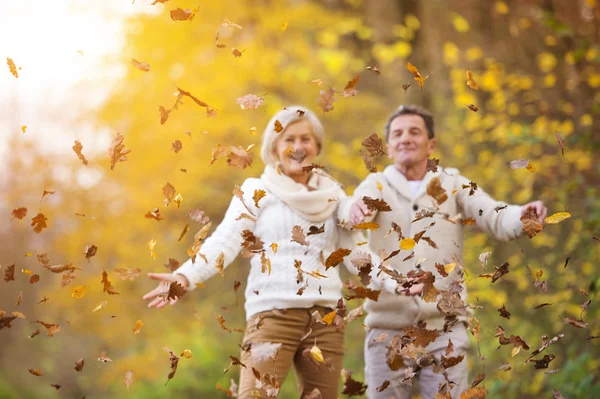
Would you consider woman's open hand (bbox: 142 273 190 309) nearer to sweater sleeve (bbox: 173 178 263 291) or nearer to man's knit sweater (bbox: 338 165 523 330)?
sweater sleeve (bbox: 173 178 263 291)

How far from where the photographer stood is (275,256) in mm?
3414

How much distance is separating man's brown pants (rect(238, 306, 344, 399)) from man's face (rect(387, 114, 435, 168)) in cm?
84

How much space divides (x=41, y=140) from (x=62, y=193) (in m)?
1.92

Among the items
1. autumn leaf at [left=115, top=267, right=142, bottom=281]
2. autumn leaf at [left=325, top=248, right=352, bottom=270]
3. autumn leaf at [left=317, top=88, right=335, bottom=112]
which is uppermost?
autumn leaf at [left=317, top=88, right=335, bottom=112]

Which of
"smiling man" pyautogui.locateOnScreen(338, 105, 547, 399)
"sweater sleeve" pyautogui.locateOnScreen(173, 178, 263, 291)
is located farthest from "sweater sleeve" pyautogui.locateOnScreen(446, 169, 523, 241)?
"sweater sleeve" pyautogui.locateOnScreen(173, 178, 263, 291)

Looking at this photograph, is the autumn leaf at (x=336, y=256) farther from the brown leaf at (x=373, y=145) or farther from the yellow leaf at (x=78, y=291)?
the yellow leaf at (x=78, y=291)

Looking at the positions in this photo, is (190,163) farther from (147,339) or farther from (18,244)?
(18,244)

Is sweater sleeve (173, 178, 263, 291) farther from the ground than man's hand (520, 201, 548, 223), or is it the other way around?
man's hand (520, 201, 548, 223)

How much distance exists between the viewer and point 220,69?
8766mm

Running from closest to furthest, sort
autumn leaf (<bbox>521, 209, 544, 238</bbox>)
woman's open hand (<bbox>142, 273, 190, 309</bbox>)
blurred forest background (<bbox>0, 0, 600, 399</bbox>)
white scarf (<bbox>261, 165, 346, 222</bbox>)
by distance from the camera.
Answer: woman's open hand (<bbox>142, 273, 190, 309</bbox>)
autumn leaf (<bbox>521, 209, 544, 238</bbox>)
white scarf (<bbox>261, 165, 346, 222</bbox>)
blurred forest background (<bbox>0, 0, 600, 399</bbox>)

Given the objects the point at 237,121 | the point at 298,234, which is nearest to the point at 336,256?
the point at 298,234

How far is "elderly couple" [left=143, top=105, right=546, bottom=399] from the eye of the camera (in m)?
3.34

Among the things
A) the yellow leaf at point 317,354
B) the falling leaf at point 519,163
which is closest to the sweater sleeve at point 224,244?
the yellow leaf at point 317,354

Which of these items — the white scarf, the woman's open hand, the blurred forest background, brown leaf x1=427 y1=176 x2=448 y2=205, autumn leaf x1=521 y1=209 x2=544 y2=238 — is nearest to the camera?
brown leaf x1=427 y1=176 x2=448 y2=205
